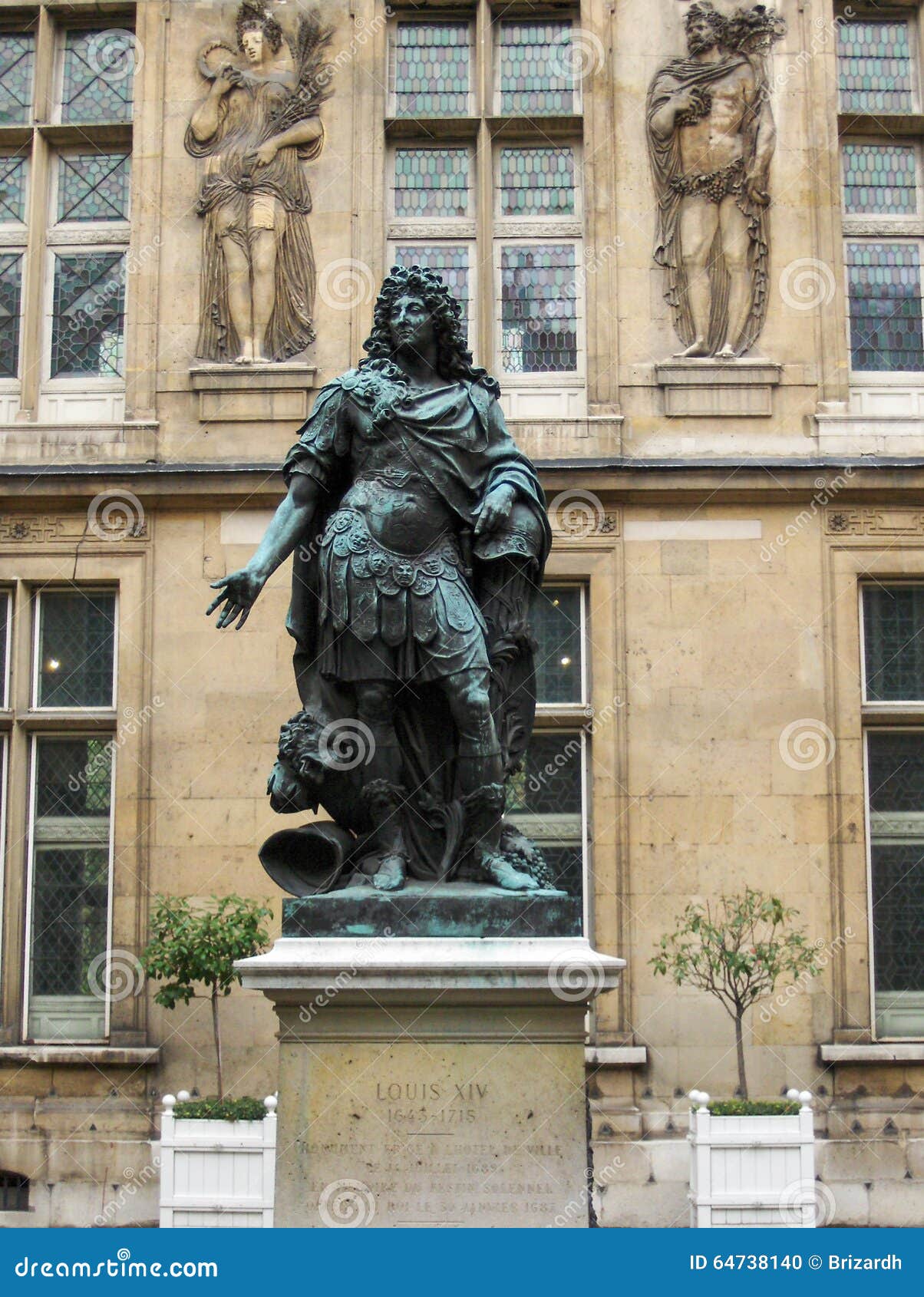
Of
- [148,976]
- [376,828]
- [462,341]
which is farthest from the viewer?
[148,976]

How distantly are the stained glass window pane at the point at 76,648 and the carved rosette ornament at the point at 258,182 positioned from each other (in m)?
2.51

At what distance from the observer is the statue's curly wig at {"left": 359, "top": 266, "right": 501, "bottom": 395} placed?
8.36 meters

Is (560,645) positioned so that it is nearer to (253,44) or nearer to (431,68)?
(431,68)

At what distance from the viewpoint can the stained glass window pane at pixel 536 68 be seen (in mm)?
17625

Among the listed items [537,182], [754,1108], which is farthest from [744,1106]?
[537,182]

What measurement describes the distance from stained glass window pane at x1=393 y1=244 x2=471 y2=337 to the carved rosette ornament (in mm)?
1006

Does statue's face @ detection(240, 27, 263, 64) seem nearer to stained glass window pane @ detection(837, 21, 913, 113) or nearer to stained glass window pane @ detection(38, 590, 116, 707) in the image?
stained glass window pane @ detection(38, 590, 116, 707)

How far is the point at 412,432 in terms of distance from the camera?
8.20 metres

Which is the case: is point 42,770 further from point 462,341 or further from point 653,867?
point 462,341

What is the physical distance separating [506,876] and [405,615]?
1.17 meters

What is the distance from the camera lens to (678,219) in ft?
55.9
